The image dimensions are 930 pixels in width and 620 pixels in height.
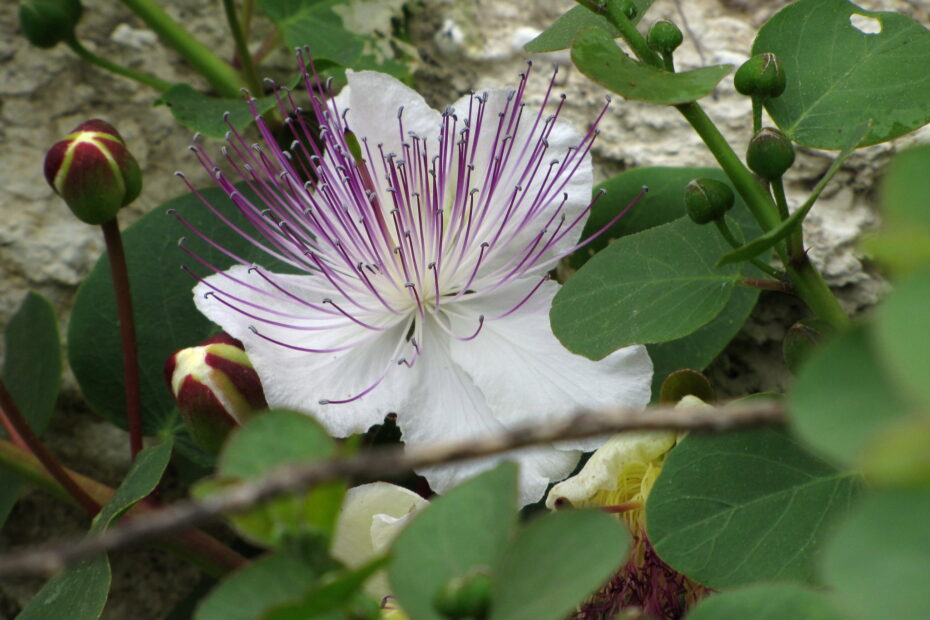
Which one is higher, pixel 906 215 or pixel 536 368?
pixel 906 215

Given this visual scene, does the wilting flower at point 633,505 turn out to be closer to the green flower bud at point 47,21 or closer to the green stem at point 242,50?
the green stem at point 242,50

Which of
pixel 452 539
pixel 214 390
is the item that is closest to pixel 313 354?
pixel 214 390

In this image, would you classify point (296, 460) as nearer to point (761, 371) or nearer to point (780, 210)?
point (780, 210)

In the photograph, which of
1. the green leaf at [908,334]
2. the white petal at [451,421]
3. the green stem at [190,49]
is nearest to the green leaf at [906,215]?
the green leaf at [908,334]

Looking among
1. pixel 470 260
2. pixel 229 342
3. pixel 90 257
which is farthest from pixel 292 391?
pixel 90 257

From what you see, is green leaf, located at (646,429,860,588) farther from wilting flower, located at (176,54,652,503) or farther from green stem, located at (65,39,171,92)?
green stem, located at (65,39,171,92)

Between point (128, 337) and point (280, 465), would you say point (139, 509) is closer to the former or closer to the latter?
point (128, 337)
